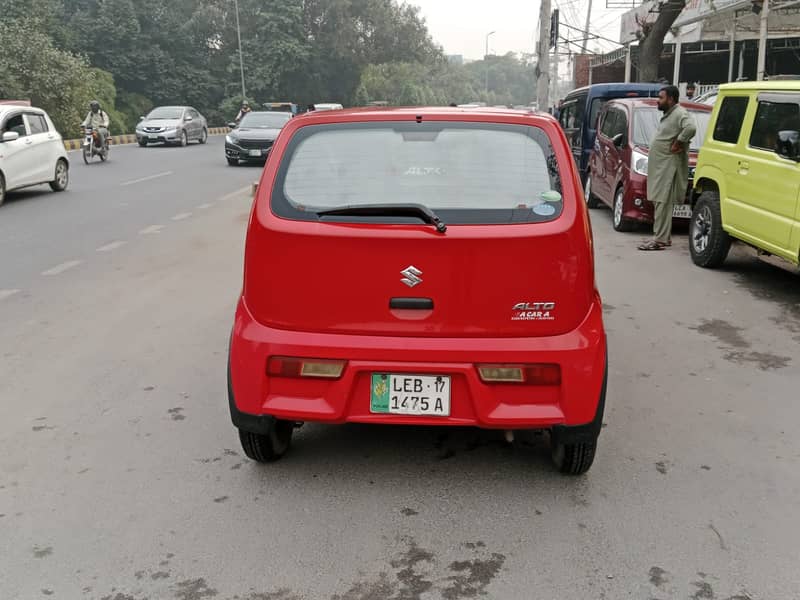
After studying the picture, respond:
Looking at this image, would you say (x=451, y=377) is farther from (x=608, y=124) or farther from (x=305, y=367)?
(x=608, y=124)

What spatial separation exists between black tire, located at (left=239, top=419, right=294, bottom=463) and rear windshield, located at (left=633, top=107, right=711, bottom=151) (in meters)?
8.48

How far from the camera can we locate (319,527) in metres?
3.32

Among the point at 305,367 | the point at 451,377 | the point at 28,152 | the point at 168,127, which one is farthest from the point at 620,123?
the point at 168,127

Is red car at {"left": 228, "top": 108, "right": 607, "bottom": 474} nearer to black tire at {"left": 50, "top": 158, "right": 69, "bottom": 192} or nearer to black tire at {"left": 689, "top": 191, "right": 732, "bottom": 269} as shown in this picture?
black tire at {"left": 689, "top": 191, "right": 732, "bottom": 269}

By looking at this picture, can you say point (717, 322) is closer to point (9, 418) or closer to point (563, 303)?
point (563, 303)

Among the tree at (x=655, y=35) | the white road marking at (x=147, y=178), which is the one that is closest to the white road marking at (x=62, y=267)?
the white road marking at (x=147, y=178)

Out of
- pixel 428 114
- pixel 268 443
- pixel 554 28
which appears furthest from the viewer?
pixel 554 28

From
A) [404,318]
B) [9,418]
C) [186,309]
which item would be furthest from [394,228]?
[186,309]

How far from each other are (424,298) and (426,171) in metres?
0.56

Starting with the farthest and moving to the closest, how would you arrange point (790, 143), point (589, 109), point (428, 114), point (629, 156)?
point (589, 109) → point (629, 156) → point (790, 143) → point (428, 114)

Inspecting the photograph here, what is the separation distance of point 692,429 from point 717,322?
2494 mm

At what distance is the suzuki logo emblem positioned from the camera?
3.39m

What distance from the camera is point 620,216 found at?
11180 millimetres

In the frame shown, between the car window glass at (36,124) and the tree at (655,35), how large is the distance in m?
13.6
